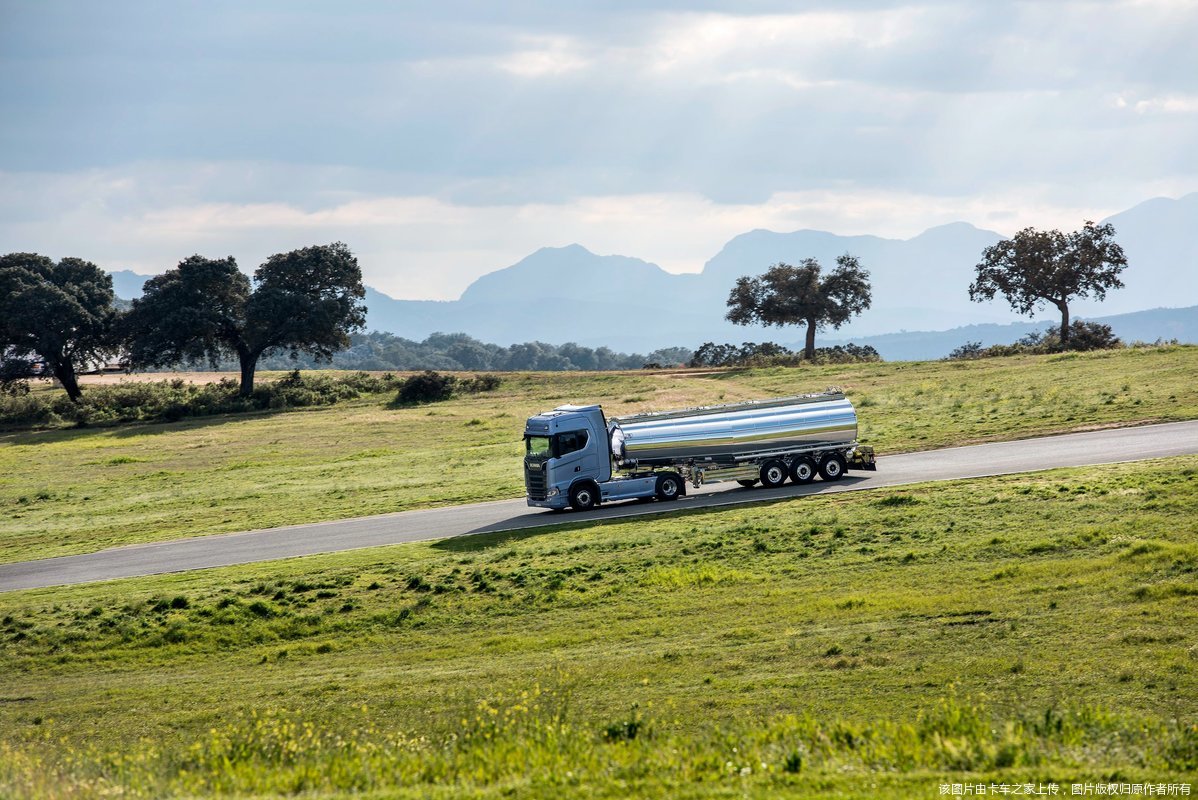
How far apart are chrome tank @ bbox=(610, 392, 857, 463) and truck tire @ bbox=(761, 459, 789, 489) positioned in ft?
1.96

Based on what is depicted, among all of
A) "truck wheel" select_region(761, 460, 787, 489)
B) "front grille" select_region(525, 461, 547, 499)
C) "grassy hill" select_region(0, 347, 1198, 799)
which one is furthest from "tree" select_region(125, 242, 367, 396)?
"truck wheel" select_region(761, 460, 787, 489)

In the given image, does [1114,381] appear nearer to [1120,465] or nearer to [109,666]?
[1120,465]

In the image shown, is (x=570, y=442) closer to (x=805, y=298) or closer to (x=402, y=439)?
(x=402, y=439)

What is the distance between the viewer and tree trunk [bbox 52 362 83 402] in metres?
95.8

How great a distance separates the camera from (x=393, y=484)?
4744cm

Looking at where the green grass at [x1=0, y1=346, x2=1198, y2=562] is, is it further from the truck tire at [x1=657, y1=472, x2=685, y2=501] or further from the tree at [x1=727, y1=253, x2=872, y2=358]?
the tree at [x1=727, y1=253, x2=872, y2=358]

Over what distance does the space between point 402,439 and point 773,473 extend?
110ft

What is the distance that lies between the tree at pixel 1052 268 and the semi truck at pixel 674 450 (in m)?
62.4

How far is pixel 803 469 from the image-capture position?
38625 millimetres

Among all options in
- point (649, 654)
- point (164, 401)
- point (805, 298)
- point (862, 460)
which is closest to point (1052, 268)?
point (805, 298)

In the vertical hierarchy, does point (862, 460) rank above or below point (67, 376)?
below

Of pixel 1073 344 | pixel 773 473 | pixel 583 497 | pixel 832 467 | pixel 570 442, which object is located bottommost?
Answer: pixel 583 497

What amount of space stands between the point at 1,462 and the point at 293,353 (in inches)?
1362

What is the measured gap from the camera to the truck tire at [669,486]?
37938 mm
